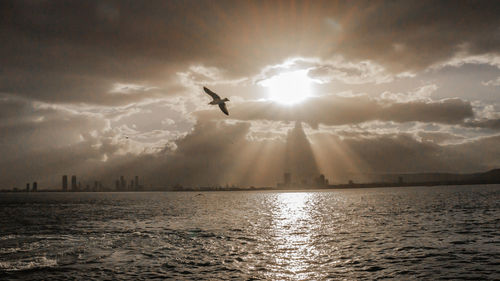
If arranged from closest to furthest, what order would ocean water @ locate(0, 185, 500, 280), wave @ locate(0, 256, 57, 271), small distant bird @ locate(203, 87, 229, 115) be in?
1. ocean water @ locate(0, 185, 500, 280)
2. wave @ locate(0, 256, 57, 271)
3. small distant bird @ locate(203, 87, 229, 115)

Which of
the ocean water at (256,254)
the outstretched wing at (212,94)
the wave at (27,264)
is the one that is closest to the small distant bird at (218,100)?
the outstretched wing at (212,94)

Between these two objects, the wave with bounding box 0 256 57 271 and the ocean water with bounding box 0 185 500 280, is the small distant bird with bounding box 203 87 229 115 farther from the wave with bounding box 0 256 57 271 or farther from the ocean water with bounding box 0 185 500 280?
the wave with bounding box 0 256 57 271

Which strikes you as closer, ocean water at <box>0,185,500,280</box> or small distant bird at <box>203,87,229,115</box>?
ocean water at <box>0,185,500,280</box>

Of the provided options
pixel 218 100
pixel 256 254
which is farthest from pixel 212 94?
pixel 256 254

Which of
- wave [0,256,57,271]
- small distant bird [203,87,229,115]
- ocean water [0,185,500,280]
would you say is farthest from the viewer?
small distant bird [203,87,229,115]

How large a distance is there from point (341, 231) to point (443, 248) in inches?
746

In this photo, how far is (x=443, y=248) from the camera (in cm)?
4178

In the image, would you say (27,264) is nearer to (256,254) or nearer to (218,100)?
(256,254)

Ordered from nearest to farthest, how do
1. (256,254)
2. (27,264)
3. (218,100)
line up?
(27,264), (256,254), (218,100)

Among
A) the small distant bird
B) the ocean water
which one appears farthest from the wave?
the small distant bird

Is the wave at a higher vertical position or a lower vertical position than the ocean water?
higher

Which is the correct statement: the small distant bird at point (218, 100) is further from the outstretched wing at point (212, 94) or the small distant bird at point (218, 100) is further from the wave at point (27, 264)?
the wave at point (27, 264)

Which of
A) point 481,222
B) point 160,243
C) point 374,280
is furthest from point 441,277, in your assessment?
point 481,222

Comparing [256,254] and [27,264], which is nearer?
[27,264]
